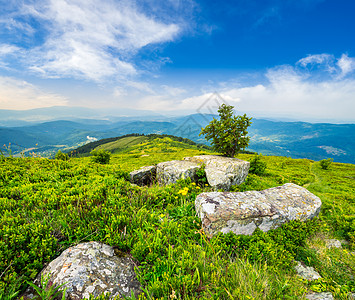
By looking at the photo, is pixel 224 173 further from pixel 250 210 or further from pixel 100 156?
pixel 100 156

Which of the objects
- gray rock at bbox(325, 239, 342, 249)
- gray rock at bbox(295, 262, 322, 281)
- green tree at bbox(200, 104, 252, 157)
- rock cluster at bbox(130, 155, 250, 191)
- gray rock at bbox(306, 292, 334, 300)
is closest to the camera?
gray rock at bbox(306, 292, 334, 300)

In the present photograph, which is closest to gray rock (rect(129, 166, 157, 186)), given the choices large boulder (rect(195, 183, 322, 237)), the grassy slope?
the grassy slope

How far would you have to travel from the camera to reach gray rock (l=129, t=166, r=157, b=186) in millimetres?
9609

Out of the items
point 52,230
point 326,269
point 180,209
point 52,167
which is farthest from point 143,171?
point 326,269

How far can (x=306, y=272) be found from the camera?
13.4 ft

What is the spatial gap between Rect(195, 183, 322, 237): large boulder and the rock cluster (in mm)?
2772

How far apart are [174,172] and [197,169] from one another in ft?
5.10

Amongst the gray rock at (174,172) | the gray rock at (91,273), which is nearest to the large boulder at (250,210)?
the gray rock at (91,273)

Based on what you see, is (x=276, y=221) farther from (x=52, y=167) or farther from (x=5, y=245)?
(x=52, y=167)

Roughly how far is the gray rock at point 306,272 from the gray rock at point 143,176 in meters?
8.05

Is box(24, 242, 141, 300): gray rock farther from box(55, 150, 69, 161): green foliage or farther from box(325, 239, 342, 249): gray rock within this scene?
box(55, 150, 69, 161): green foliage

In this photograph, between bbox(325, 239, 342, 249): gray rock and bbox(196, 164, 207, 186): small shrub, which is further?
bbox(196, 164, 207, 186): small shrub

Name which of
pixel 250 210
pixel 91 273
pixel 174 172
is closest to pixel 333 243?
pixel 250 210

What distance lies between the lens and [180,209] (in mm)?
5188
